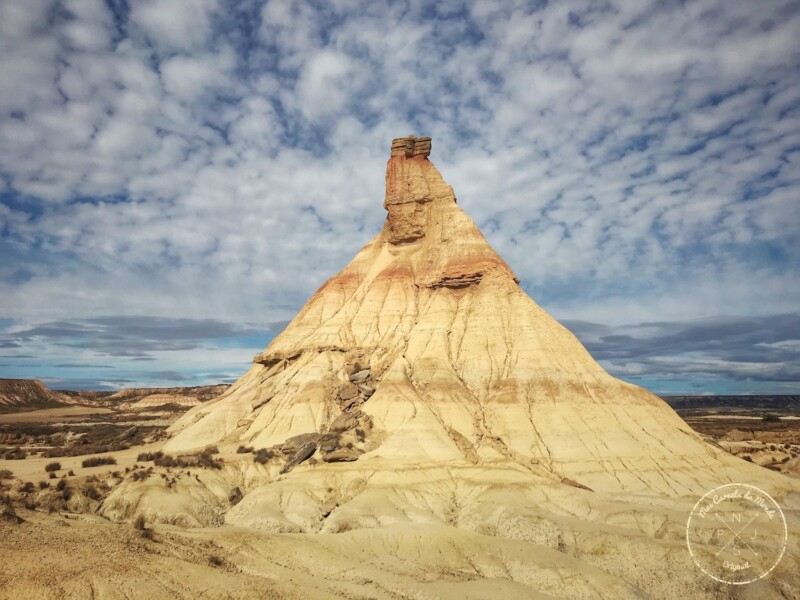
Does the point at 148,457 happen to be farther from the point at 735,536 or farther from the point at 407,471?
the point at 735,536

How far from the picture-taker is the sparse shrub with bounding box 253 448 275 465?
39.7 metres

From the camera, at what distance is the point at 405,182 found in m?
66.0

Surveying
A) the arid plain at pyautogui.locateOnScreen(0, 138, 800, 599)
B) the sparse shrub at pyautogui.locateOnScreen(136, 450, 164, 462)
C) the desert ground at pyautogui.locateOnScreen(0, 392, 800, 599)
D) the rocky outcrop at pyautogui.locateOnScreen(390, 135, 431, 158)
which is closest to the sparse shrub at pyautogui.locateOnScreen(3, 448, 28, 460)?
the arid plain at pyautogui.locateOnScreen(0, 138, 800, 599)

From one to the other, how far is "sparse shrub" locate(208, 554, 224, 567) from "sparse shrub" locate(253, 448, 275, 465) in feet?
58.9

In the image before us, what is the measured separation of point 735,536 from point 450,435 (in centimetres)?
2010

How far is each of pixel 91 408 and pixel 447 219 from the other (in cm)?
14333

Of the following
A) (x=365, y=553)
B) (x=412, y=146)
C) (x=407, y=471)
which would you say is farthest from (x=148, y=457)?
(x=412, y=146)

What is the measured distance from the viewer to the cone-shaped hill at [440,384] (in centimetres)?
3944

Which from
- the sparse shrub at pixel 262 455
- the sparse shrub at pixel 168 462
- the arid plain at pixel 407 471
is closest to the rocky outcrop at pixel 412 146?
the arid plain at pixel 407 471

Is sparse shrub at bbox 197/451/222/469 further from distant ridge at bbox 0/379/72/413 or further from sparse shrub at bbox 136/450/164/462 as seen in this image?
distant ridge at bbox 0/379/72/413

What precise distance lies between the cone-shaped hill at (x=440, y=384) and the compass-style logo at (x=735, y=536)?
3.36 m

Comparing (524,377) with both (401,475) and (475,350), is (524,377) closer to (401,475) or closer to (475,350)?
(475,350)

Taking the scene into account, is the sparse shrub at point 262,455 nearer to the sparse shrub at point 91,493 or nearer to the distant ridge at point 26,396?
the sparse shrub at point 91,493

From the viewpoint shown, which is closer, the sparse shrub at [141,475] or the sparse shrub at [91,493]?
the sparse shrub at [91,493]
